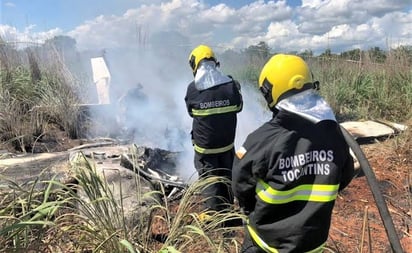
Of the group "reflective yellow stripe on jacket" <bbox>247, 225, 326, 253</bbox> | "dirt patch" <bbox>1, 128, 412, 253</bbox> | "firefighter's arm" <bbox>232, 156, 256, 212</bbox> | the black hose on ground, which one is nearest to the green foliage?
"dirt patch" <bbox>1, 128, 412, 253</bbox>

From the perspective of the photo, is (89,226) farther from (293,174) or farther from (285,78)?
(285,78)

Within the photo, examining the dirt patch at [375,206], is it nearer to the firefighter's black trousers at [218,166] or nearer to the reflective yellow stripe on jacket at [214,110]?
the firefighter's black trousers at [218,166]

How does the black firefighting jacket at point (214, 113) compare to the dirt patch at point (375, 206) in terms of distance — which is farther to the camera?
the black firefighting jacket at point (214, 113)

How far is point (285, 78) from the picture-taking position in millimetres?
2186

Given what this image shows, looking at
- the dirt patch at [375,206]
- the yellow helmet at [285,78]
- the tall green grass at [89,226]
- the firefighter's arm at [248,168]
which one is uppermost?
the yellow helmet at [285,78]

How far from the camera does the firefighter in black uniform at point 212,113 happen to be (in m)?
4.42

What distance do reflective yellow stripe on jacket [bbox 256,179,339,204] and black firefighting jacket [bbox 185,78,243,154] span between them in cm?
220

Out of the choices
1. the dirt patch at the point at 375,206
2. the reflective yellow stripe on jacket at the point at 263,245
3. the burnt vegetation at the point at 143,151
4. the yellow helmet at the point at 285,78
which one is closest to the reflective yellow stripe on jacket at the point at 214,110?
the burnt vegetation at the point at 143,151

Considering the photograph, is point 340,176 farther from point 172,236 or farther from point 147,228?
point 147,228

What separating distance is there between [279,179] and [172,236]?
65 cm

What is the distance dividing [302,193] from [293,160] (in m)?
0.19

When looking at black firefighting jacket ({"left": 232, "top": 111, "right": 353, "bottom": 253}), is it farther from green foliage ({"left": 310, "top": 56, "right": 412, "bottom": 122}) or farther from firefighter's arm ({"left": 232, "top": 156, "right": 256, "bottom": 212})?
green foliage ({"left": 310, "top": 56, "right": 412, "bottom": 122})

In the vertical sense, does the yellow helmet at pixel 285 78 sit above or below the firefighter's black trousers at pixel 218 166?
above

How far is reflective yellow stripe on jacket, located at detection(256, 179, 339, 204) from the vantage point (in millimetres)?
2248
